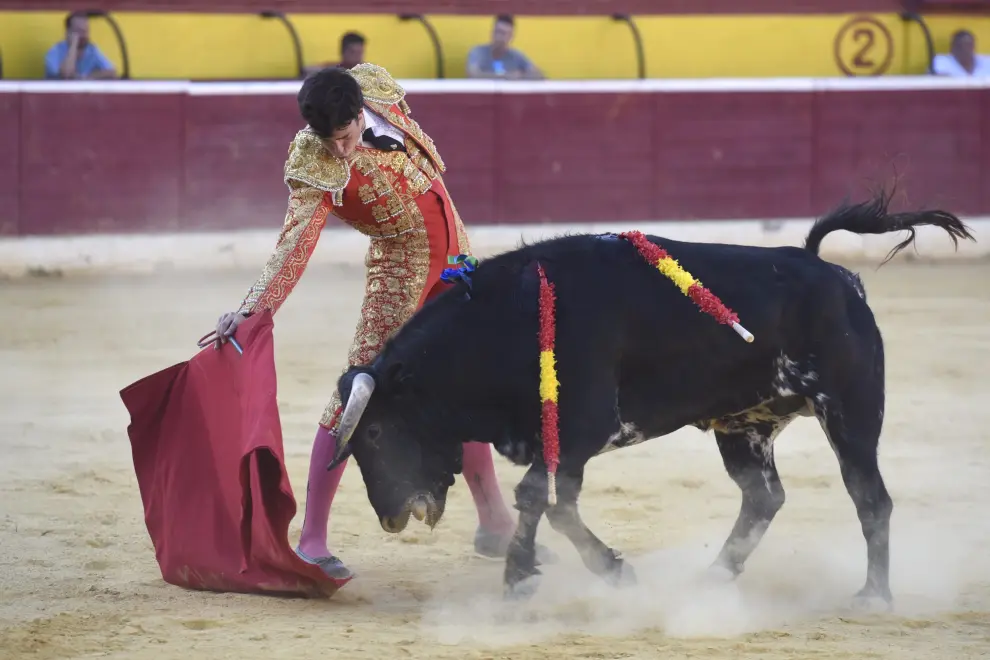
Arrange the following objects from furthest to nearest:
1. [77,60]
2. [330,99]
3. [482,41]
Result: [482,41]
[77,60]
[330,99]

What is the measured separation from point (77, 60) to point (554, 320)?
585cm

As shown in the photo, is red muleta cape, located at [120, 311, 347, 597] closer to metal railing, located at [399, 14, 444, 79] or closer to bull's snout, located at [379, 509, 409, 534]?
bull's snout, located at [379, 509, 409, 534]

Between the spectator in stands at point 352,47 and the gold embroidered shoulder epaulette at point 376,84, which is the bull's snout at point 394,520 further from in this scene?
the spectator in stands at point 352,47

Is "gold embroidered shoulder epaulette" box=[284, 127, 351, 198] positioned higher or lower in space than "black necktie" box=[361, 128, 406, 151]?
lower

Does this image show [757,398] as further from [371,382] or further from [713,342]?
[371,382]

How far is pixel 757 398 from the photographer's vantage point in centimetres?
310

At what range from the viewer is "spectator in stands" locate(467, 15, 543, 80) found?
862 centimetres

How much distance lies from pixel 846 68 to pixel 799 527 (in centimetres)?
640

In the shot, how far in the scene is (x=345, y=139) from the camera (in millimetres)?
2971

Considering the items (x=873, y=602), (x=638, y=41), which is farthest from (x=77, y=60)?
(x=873, y=602)

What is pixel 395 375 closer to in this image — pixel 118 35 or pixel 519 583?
pixel 519 583

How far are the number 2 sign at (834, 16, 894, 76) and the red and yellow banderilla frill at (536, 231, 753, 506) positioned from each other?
690cm

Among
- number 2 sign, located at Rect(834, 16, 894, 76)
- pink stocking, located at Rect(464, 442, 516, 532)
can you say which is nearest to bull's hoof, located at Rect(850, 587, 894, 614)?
pink stocking, located at Rect(464, 442, 516, 532)

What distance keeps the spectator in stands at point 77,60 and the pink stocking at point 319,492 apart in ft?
17.6
